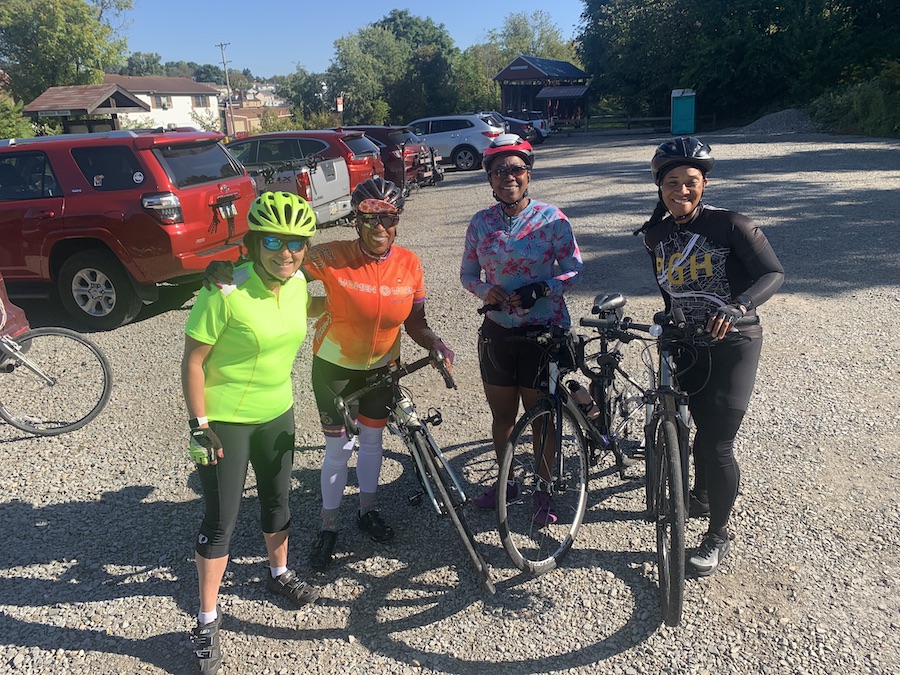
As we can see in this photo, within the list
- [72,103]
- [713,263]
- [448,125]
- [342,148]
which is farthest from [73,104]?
[713,263]

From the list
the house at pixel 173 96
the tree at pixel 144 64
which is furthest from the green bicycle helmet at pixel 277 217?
the tree at pixel 144 64

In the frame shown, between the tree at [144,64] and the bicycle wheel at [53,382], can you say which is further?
the tree at [144,64]

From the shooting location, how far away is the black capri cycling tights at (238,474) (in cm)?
269

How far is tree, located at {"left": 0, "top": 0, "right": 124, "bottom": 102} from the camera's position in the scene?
39438 millimetres

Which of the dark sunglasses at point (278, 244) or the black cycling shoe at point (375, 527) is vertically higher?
the dark sunglasses at point (278, 244)

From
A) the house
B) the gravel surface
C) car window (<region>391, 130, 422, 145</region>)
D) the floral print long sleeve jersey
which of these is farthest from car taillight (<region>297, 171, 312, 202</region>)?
the house

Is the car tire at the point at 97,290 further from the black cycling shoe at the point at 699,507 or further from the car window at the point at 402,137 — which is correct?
the car window at the point at 402,137

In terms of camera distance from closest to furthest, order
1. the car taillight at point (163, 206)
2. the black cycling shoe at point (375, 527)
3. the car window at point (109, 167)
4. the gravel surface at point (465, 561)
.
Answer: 1. the gravel surface at point (465, 561)
2. the black cycling shoe at point (375, 527)
3. the car taillight at point (163, 206)
4. the car window at point (109, 167)

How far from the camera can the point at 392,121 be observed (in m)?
49.4

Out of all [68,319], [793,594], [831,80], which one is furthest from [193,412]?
[831,80]

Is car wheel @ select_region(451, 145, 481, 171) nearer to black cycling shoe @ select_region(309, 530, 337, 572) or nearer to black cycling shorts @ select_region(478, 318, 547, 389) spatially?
black cycling shorts @ select_region(478, 318, 547, 389)

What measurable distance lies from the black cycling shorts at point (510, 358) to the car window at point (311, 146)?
1000 cm

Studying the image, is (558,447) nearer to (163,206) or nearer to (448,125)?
(163,206)

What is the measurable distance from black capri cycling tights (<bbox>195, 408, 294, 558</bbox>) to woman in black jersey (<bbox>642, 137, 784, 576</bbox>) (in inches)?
70.7
